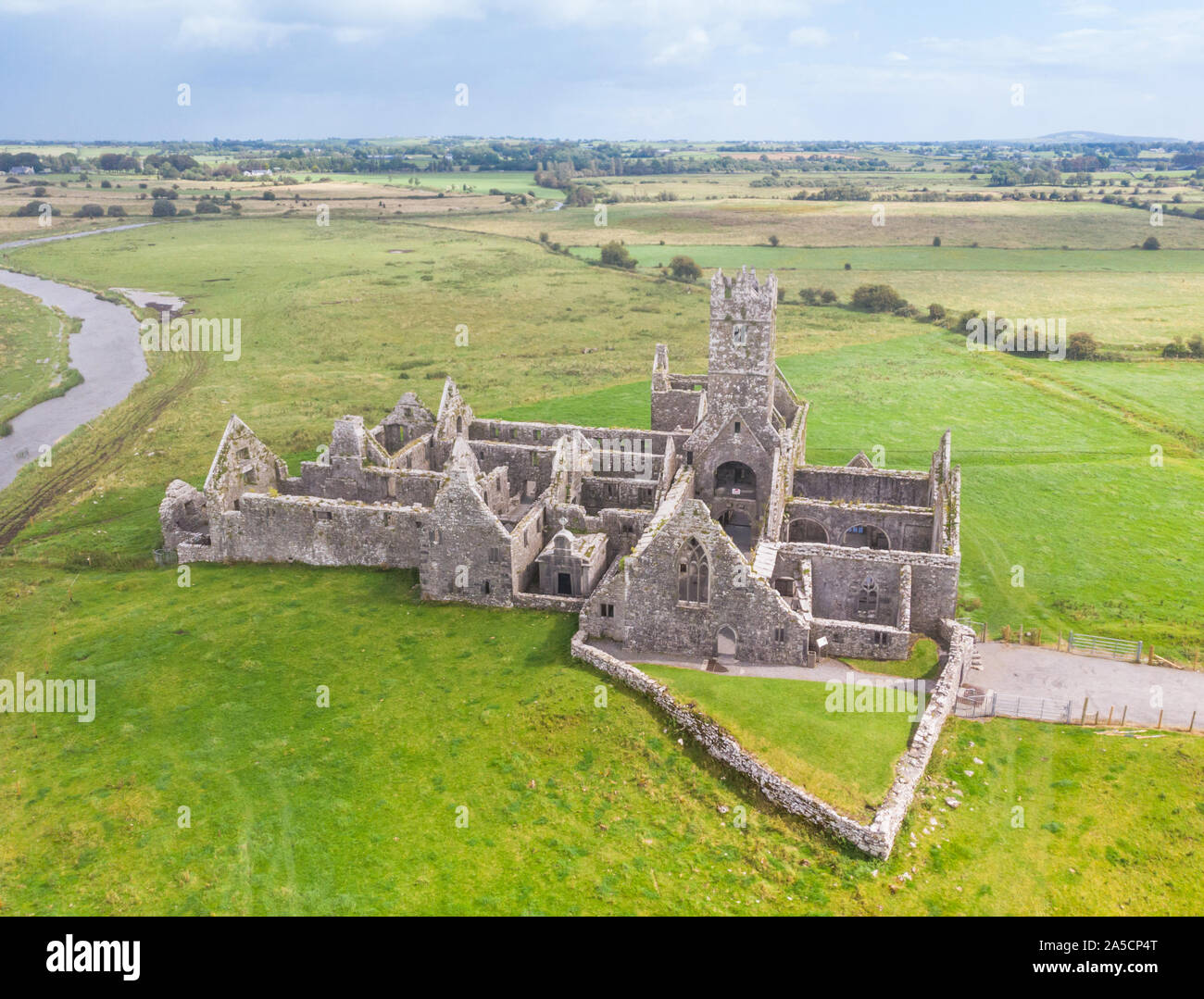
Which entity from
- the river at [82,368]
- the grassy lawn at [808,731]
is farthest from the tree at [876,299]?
the grassy lawn at [808,731]

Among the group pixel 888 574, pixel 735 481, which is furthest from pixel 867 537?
pixel 735 481

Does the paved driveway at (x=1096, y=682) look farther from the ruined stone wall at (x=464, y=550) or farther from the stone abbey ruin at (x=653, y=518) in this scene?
the ruined stone wall at (x=464, y=550)

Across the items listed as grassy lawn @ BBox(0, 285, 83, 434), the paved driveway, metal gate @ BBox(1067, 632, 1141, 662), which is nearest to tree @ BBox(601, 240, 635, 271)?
grassy lawn @ BBox(0, 285, 83, 434)

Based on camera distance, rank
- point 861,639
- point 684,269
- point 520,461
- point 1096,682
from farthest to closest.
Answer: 1. point 684,269
2. point 520,461
3. point 1096,682
4. point 861,639

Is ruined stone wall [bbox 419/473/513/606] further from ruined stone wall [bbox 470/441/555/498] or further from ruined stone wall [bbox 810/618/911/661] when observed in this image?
ruined stone wall [bbox 810/618/911/661]

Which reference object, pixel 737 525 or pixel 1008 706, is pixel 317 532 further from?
pixel 1008 706

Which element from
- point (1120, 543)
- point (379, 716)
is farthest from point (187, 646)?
point (1120, 543)
